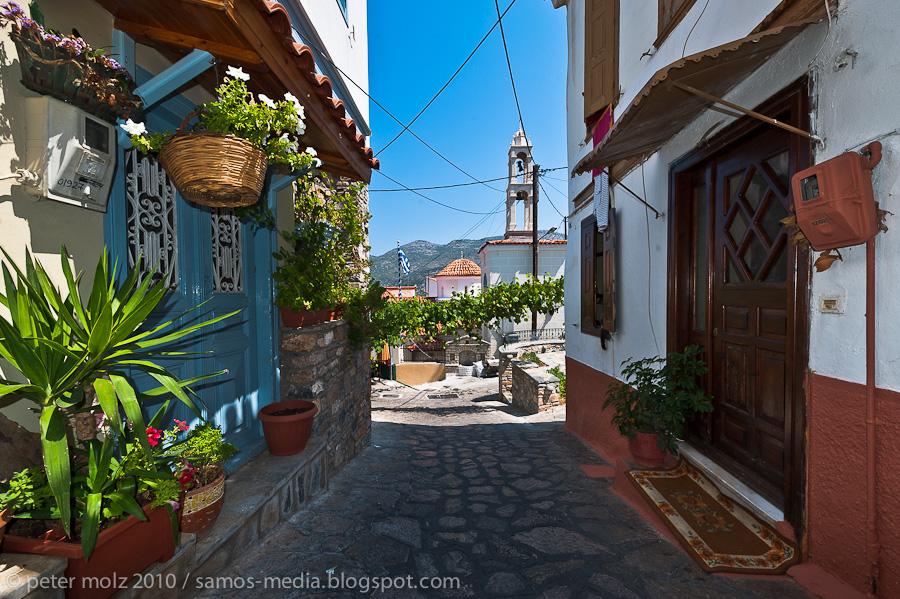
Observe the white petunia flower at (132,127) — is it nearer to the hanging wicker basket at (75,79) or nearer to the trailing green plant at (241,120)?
the trailing green plant at (241,120)

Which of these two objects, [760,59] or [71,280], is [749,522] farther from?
[71,280]

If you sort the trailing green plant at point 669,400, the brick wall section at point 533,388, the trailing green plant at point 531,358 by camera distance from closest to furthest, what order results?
1. the trailing green plant at point 669,400
2. the brick wall section at point 533,388
3. the trailing green plant at point 531,358

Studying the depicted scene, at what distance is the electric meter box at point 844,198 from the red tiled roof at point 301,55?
9.30ft

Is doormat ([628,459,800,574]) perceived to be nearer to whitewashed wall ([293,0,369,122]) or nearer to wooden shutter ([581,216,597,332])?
wooden shutter ([581,216,597,332])

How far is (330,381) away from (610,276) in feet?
11.3

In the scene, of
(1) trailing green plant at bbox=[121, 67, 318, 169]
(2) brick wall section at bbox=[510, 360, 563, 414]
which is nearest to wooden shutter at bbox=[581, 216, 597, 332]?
(2) brick wall section at bbox=[510, 360, 563, 414]

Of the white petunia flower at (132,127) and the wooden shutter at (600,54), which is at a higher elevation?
the wooden shutter at (600,54)

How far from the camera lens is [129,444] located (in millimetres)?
1825

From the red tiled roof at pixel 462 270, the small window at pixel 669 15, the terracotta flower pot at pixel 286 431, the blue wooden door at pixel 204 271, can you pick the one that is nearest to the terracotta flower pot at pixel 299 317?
the blue wooden door at pixel 204 271

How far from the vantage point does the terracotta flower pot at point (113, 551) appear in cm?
146

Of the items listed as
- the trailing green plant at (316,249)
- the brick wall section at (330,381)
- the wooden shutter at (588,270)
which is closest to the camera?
the trailing green plant at (316,249)

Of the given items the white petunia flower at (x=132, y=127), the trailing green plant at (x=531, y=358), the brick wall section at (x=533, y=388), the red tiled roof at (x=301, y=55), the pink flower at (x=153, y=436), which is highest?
the red tiled roof at (x=301, y=55)

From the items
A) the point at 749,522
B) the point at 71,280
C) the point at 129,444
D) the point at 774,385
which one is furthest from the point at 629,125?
the point at 129,444

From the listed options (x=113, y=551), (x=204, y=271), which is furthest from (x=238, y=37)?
(x=113, y=551)
